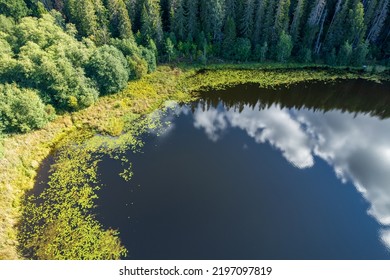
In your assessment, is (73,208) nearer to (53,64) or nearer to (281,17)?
(53,64)

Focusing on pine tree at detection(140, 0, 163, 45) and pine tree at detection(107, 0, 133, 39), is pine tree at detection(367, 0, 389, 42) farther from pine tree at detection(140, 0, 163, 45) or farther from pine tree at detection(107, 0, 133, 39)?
pine tree at detection(107, 0, 133, 39)

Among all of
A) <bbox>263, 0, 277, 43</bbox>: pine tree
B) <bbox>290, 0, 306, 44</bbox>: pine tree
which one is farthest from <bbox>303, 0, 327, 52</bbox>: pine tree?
<bbox>263, 0, 277, 43</bbox>: pine tree

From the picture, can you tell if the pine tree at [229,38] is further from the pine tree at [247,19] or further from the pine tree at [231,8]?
the pine tree at [247,19]

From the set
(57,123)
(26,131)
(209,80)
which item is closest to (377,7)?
(209,80)

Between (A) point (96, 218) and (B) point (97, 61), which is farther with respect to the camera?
(B) point (97, 61)

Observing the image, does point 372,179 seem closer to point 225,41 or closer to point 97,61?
point 225,41

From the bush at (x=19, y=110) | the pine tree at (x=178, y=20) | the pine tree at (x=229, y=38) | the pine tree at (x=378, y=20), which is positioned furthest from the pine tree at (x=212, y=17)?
the bush at (x=19, y=110)

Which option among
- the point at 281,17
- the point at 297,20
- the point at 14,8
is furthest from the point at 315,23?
the point at 14,8
